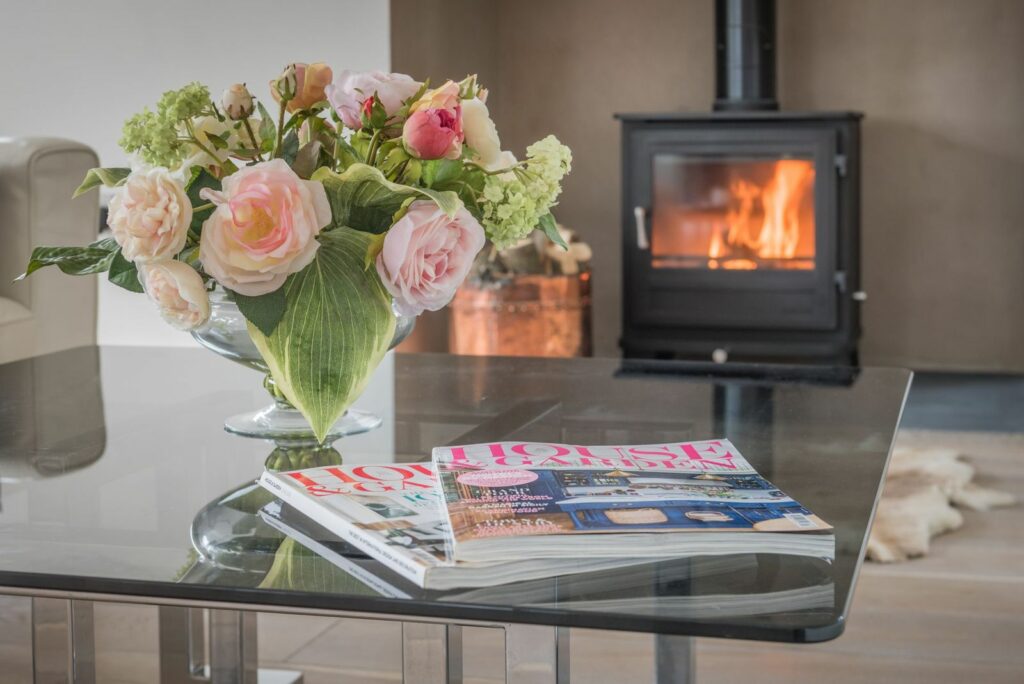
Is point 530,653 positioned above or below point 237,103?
below

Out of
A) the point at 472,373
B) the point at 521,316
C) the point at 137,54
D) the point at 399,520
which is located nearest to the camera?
the point at 399,520

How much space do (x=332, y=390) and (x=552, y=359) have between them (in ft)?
2.52

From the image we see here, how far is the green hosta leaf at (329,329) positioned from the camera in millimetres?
1032

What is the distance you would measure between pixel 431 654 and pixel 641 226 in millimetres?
2947

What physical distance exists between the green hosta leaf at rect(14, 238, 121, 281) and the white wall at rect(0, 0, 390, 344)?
255cm

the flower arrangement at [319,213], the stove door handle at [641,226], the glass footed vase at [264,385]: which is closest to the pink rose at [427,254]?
the flower arrangement at [319,213]

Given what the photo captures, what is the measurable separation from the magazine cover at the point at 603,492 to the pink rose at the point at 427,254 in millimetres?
136

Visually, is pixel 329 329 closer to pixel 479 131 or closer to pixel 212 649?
pixel 479 131

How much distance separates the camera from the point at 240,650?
1477 millimetres

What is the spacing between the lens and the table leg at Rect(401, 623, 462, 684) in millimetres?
990

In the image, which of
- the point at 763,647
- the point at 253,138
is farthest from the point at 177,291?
the point at 763,647

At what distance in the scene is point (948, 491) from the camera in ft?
9.14

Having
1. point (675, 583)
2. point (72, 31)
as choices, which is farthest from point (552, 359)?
point (72, 31)

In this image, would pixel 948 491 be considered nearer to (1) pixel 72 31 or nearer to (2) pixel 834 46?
(2) pixel 834 46
